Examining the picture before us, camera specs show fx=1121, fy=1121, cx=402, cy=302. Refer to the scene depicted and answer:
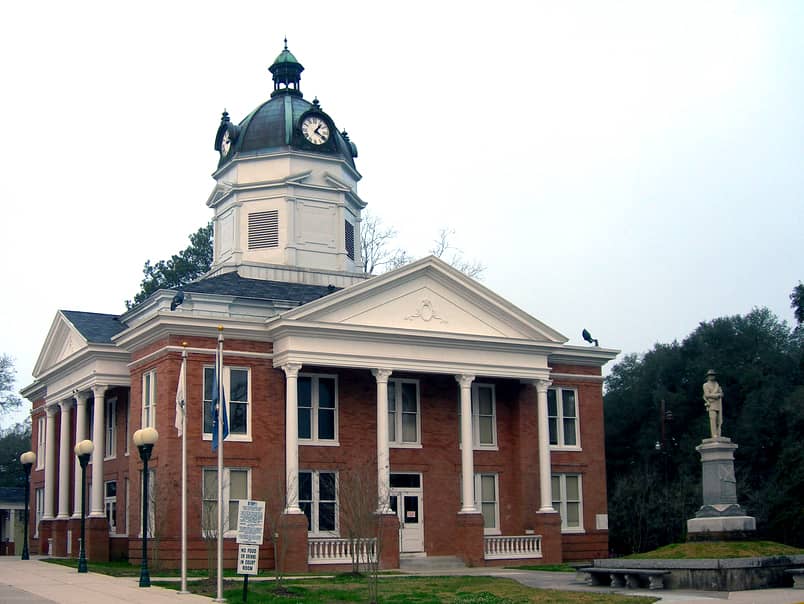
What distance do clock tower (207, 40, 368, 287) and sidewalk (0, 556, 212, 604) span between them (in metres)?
17.5

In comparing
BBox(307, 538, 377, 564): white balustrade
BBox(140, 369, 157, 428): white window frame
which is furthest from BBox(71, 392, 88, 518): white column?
BBox(307, 538, 377, 564): white balustrade

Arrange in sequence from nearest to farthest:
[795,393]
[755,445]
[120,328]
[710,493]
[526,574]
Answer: [710,493], [526,574], [120,328], [795,393], [755,445]

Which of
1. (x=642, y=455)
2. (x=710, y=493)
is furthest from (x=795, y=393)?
(x=710, y=493)

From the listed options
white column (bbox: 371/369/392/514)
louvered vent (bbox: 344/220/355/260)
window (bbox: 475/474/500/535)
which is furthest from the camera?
louvered vent (bbox: 344/220/355/260)

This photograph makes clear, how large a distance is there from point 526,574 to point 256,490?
9963 millimetres

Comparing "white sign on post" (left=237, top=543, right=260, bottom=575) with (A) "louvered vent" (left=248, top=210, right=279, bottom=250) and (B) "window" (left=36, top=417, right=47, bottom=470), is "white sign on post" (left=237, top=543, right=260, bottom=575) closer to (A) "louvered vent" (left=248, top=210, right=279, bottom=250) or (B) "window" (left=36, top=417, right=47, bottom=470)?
(A) "louvered vent" (left=248, top=210, right=279, bottom=250)

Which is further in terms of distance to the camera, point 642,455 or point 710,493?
point 642,455

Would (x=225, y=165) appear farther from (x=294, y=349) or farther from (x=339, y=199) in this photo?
(x=294, y=349)

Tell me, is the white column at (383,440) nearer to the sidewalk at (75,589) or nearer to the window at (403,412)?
the window at (403,412)

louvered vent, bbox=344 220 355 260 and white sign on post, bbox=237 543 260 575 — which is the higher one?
louvered vent, bbox=344 220 355 260

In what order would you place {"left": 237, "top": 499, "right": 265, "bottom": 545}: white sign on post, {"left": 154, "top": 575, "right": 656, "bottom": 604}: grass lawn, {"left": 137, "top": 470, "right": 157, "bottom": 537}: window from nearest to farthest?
{"left": 237, "top": 499, "right": 265, "bottom": 545}: white sign on post, {"left": 154, "top": 575, "right": 656, "bottom": 604}: grass lawn, {"left": 137, "top": 470, "right": 157, "bottom": 537}: window

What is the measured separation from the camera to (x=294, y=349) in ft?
131

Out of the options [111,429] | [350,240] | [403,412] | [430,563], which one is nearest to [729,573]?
[430,563]

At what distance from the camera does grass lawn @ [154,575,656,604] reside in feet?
82.4
